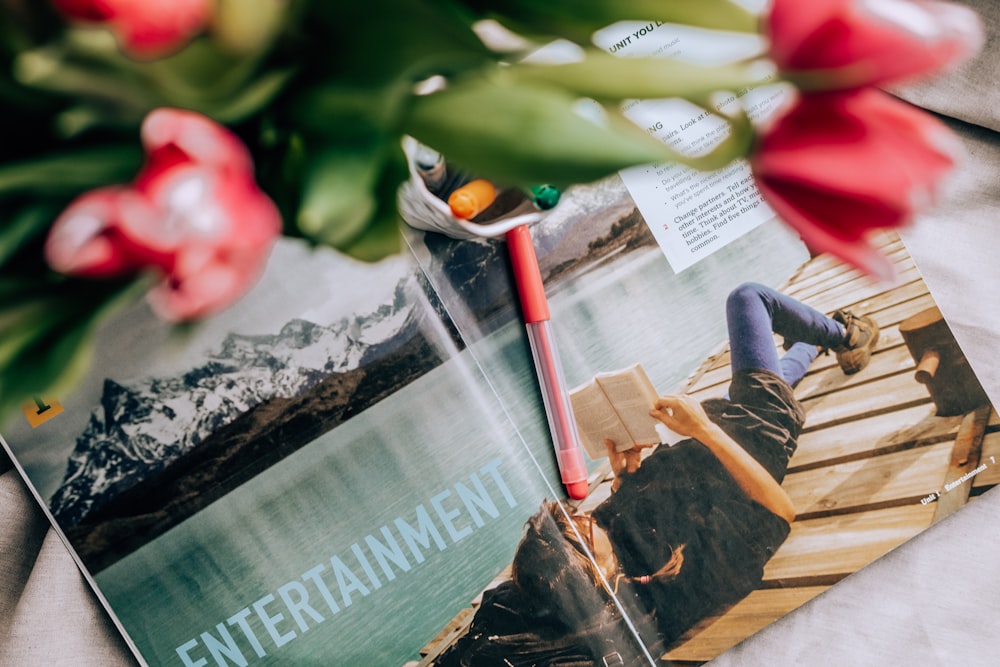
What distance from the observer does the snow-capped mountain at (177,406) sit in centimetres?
29

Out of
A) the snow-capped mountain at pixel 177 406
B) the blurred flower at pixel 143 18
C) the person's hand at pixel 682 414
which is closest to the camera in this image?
the blurred flower at pixel 143 18

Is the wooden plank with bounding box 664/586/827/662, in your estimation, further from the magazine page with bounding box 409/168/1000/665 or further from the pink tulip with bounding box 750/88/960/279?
the pink tulip with bounding box 750/88/960/279

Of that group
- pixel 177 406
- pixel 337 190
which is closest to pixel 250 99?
pixel 337 190

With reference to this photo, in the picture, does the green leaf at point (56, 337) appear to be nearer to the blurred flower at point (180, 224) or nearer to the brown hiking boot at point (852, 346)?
the blurred flower at point (180, 224)

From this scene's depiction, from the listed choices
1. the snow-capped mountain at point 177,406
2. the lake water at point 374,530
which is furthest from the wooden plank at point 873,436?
the snow-capped mountain at point 177,406

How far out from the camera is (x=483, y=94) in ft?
0.38

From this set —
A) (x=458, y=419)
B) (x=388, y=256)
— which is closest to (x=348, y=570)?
(x=458, y=419)

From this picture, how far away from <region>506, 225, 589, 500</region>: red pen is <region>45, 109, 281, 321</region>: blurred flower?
26 centimetres

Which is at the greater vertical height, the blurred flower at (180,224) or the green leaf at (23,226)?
the green leaf at (23,226)

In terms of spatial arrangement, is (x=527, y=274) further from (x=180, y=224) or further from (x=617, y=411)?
(x=180, y=224)

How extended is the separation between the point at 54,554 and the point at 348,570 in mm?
129

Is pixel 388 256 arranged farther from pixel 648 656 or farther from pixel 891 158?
pixel 648 656

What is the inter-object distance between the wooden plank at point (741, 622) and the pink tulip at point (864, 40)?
35 centimetres

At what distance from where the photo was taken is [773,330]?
42cm
